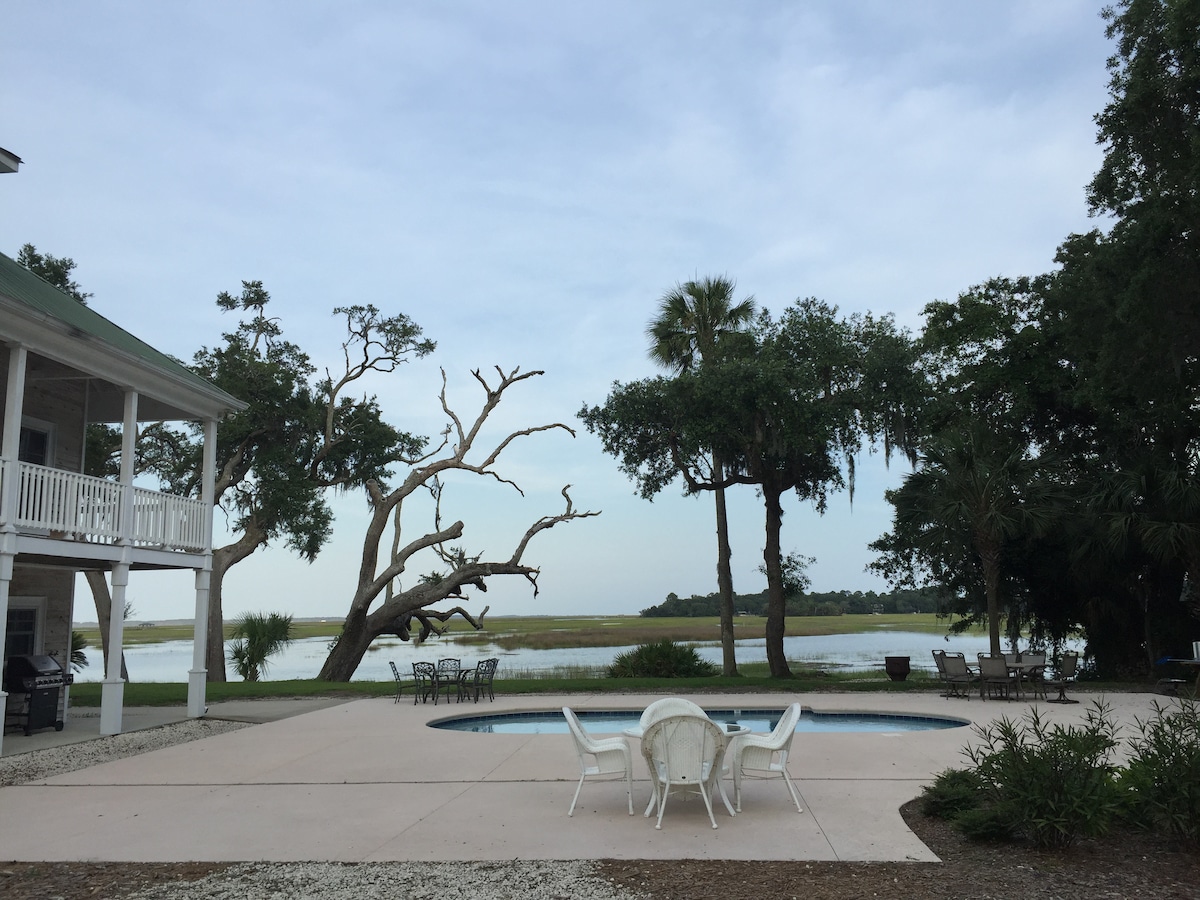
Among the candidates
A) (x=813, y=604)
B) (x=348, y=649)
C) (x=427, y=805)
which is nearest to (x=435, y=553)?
(x=348, y=649)

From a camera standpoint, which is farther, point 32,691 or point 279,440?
point 279,440

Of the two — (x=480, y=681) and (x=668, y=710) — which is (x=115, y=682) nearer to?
(x=480, y=681)

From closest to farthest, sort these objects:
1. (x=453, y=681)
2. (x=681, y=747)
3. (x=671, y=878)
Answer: (x=671, y=878) < (x=681, y=747) < (x=453, y=681)

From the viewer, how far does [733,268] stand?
24.1m

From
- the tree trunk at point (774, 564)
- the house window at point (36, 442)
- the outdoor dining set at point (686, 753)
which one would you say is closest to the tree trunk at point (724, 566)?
the tree trunk at point (774, 564)

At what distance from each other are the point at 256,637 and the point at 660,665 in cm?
1111

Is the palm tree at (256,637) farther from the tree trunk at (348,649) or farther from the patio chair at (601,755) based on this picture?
the patio chair at (601,755)

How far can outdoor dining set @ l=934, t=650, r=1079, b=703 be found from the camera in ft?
50.9

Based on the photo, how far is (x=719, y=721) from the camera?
14859mm

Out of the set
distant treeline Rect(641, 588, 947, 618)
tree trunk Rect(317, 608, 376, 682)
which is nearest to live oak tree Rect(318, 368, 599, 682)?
tree trunk Rect(317, 608, 376, 682)

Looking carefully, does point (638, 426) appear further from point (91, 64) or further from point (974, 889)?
point (974, 889)

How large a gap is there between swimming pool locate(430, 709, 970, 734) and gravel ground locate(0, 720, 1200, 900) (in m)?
7.68

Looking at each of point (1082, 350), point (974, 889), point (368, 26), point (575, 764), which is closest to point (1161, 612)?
point (1082, 350)

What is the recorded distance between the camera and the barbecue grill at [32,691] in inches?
480
